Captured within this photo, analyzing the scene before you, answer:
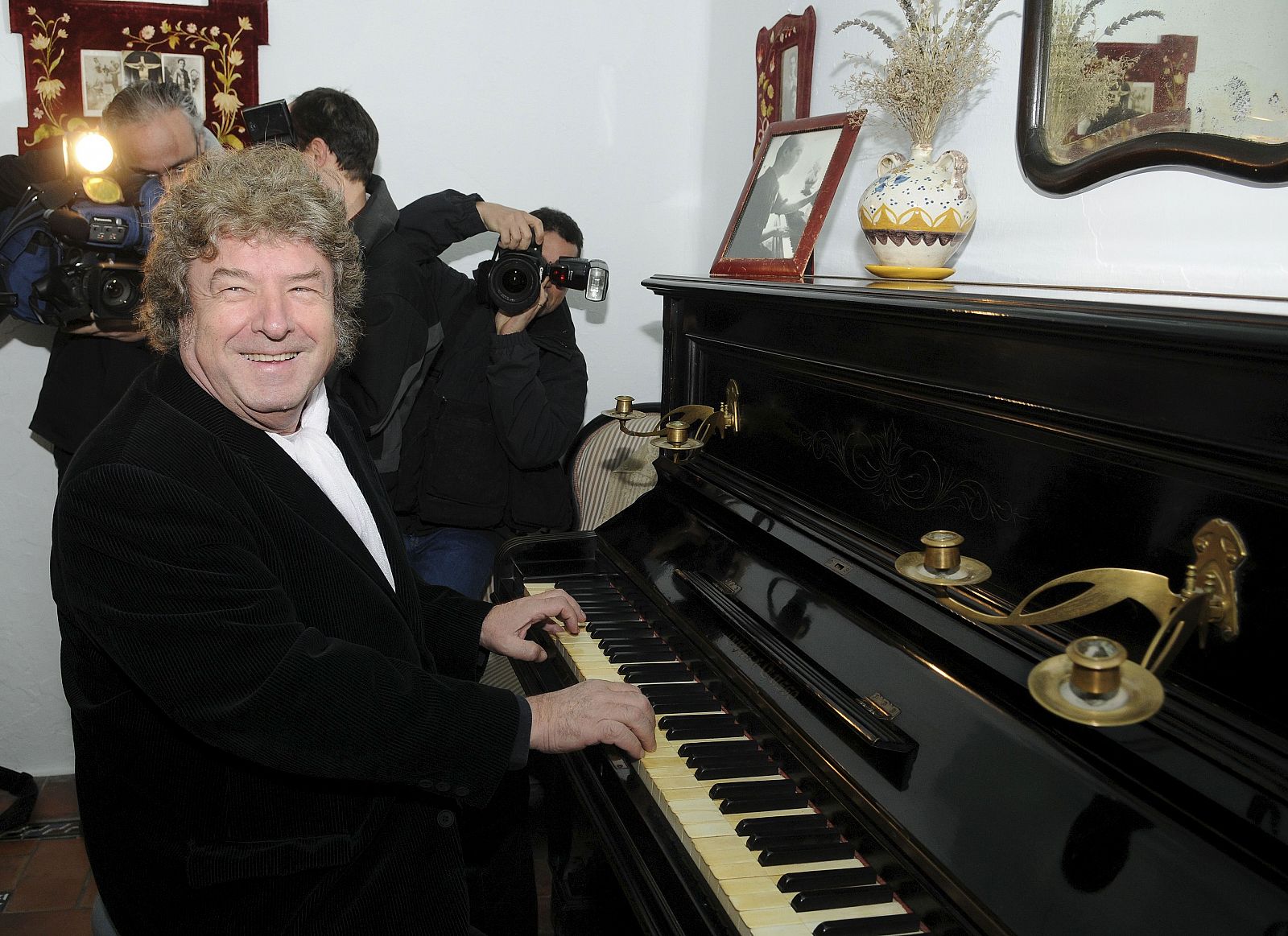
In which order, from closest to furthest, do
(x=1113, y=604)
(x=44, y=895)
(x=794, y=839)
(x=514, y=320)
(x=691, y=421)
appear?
(x=1113, y=604) → (x=794, y=839) → (x=691, y=421) → (x=514, y=320) → (x=44, y=895)

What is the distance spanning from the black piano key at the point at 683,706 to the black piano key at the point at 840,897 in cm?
41

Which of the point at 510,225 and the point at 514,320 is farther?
the point at 510,225

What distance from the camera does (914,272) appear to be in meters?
1.65

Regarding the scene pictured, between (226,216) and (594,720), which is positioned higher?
(226,216)

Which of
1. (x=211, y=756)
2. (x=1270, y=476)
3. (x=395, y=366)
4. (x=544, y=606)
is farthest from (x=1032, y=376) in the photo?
(x=395, y=366)

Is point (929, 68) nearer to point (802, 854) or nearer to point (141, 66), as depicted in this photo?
point (802, 854)

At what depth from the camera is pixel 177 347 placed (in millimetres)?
1396

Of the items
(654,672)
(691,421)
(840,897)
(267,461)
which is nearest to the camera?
(840,897)

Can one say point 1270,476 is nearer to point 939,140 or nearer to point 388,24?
point 939,140

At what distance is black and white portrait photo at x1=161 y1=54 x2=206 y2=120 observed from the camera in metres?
2.80

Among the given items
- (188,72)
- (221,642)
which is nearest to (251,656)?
(221,642)

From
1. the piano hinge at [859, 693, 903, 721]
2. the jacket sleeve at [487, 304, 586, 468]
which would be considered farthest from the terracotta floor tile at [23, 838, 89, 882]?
the piano hinge at [859, 693, 903, 721]

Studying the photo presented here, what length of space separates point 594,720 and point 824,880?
1.26 feet

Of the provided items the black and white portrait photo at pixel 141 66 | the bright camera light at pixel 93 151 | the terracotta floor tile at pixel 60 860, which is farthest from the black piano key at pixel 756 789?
the black and white portrait photo at pixel 141 66
